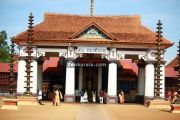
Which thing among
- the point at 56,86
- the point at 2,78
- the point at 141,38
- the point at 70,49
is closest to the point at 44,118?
the point at 70,49

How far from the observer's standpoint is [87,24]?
33.2 metres

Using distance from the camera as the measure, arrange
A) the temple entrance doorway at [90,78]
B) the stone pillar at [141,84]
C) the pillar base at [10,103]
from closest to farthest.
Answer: the pillar base at [10,103] → the stone pillar at [141,84] → the temple entrance doorway at [90,78]

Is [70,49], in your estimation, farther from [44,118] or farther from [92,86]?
[44,118]

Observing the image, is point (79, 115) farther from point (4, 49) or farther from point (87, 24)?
point (4, 49)

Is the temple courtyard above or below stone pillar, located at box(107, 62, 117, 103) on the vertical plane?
below

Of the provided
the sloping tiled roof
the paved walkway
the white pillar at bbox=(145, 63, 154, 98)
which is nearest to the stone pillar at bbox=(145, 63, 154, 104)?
the white pillar at bbox=(145, 63, 154, 98)

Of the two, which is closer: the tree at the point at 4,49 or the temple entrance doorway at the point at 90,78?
the temple entrance doorway at the point at 90,78

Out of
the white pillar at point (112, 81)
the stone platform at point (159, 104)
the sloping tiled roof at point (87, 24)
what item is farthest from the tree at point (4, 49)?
the stone platform at point (159, 104)

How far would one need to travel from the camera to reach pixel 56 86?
37.2m

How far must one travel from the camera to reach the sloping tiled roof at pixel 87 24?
32469mm

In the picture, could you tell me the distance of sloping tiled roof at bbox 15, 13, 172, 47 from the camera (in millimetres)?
32469

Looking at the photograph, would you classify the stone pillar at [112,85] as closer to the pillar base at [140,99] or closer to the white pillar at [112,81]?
the white pillar at [112,81]

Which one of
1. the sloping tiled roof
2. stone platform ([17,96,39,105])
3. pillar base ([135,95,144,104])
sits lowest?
pillar base ([135,95,144,104])

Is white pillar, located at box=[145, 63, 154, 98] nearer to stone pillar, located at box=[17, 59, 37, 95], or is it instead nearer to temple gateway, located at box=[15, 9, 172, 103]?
temple gateway, located at box=[15, 9, 172, 103]
